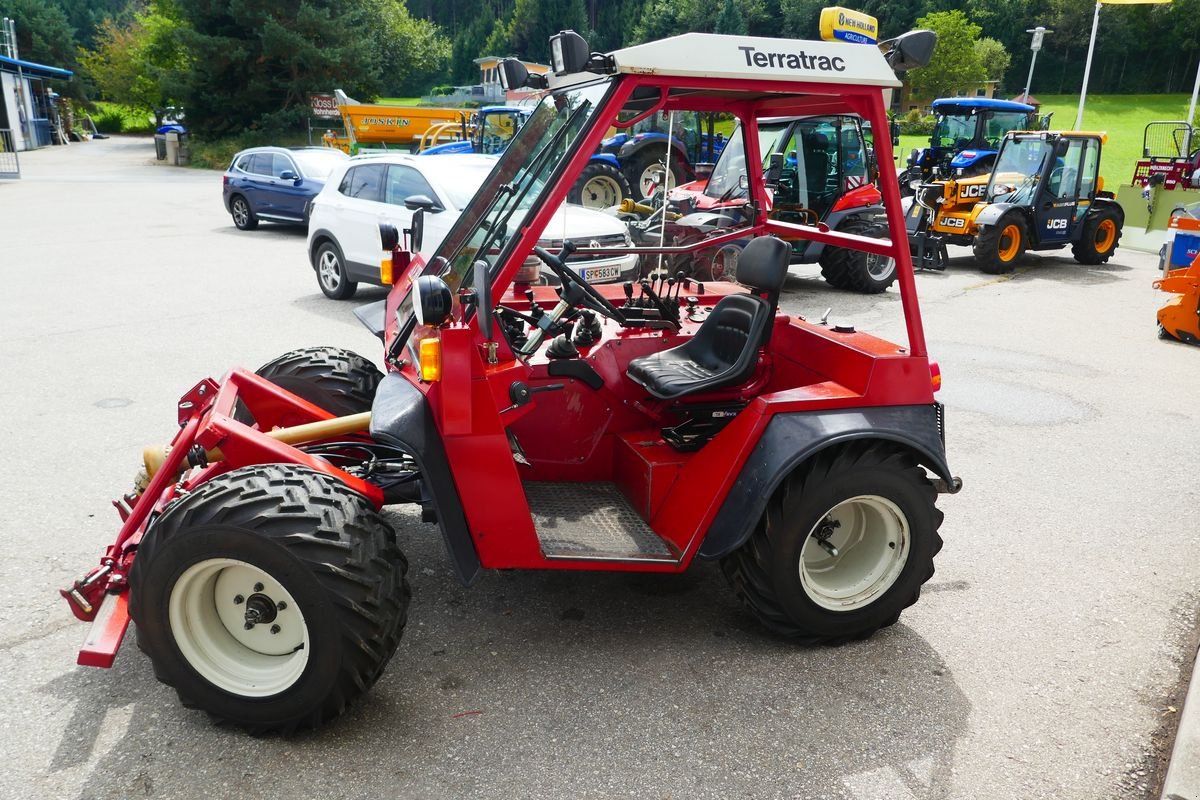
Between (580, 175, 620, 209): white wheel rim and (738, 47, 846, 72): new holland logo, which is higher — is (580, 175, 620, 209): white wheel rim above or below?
below

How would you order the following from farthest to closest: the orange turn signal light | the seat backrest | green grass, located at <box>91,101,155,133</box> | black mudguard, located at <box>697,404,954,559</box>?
green grass, located at <box>91,101,155,133</box>, the seat backrest, black mudguard, located at <box>697,404,954,559</box>, the orange turn signal light

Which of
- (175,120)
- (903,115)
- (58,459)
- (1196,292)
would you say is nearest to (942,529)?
(58,459)

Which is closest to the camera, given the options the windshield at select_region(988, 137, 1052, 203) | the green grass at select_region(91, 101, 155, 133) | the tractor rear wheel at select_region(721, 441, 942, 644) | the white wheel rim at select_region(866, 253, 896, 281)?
the tractor rear wheel at select_region(721, 441, 942, 644)

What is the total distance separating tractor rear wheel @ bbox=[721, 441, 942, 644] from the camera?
3.35 meters

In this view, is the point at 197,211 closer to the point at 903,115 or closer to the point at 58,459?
the point at 58,459

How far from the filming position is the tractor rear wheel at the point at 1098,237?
14242 millimetres

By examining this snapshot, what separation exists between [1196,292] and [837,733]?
329 inches

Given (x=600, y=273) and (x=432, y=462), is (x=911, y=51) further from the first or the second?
(x=432, y=462)

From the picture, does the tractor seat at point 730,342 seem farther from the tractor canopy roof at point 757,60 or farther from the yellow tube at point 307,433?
the yellow tube at point 307,433

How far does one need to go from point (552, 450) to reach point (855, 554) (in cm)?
137

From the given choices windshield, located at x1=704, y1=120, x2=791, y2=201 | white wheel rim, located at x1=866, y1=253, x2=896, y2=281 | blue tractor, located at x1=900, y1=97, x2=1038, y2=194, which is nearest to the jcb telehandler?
white wheel rim, located at x1=866, y1=253, x2=896, y2=281

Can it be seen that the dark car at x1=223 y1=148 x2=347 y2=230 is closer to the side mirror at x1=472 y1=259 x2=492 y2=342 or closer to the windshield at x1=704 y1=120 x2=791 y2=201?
the windshield at x1=704 y1=120 x2=791 y2=201

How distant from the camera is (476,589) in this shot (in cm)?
387

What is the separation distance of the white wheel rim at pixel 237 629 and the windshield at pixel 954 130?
19.4 meters
